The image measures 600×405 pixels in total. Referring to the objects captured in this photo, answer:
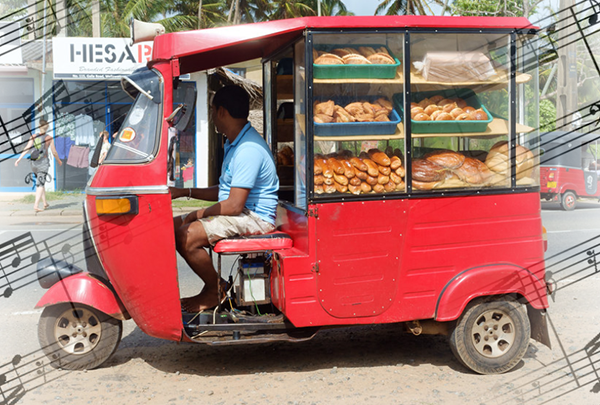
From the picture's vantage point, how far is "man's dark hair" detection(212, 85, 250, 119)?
4512 mm

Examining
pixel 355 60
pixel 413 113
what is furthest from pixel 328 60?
pixel 413 113

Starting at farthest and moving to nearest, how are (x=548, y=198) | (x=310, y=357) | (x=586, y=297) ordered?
(x=548, y=198)
(x=586, y=297)
(x=310, y=357)

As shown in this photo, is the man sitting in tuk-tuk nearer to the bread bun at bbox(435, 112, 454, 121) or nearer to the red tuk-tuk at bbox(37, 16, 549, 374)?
the red tuk-tuk at bbox(37, 16, 549, 374)

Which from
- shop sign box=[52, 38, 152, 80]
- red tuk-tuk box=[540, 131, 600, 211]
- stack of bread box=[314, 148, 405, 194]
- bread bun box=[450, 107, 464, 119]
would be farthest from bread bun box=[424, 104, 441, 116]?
shop sign box=[52, 38, 152, 80]

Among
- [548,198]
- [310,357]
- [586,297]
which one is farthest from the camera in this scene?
[548,198]

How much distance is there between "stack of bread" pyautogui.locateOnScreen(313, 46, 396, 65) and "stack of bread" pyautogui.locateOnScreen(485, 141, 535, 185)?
1.06m

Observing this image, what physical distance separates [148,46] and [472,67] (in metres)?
13.7

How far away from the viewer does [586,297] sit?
6266 mm

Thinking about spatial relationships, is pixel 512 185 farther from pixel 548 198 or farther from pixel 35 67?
pixel 35 67

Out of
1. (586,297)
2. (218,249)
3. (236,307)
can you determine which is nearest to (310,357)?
(236,307)

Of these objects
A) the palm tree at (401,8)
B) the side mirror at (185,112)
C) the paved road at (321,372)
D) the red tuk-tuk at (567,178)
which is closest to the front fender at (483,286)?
the paved road at (321,372)

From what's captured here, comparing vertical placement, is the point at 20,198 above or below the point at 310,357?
above

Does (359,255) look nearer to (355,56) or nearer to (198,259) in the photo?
(198,259)

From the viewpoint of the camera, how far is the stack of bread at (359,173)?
156 inches
